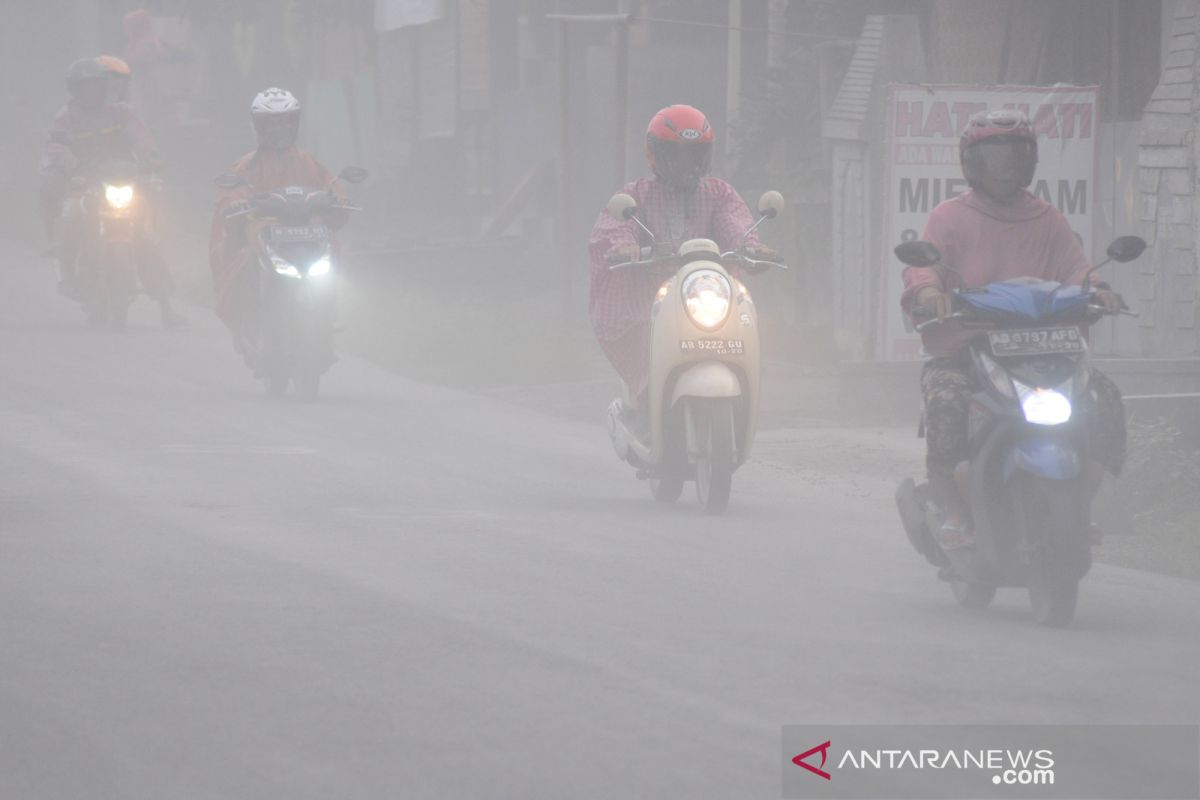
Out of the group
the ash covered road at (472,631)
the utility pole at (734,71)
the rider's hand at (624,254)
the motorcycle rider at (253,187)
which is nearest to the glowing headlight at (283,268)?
the motorcycle rider at (253,187)

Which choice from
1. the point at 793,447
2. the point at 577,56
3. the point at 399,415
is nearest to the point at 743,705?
the point at 793,447

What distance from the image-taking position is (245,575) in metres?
7.94

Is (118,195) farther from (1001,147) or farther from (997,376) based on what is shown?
(997,376)

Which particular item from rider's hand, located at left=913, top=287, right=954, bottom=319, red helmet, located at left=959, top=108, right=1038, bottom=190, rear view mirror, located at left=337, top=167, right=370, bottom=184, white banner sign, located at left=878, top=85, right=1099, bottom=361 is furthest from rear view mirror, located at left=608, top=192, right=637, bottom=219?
white banner sign, located at left=878, top=85, right=1099, bottom=361

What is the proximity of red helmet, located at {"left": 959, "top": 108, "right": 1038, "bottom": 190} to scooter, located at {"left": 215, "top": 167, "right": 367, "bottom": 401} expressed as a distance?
7583mm

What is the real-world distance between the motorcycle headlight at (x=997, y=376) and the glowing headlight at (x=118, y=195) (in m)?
12.9

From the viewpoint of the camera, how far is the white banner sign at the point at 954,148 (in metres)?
15.2

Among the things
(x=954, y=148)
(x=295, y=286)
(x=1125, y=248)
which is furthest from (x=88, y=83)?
(x=1125, y=248)

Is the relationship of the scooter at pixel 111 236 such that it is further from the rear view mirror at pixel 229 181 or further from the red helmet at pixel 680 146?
the red helmet at pixel 680 146

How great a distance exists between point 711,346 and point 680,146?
115 centimetres

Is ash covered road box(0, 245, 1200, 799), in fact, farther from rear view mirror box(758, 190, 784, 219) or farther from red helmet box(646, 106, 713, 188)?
red helmet box(646, 106, 713, 188)

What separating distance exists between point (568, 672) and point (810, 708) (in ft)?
2.58

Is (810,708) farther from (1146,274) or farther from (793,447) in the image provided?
(1146,274)

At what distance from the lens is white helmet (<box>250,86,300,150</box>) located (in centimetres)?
1506
